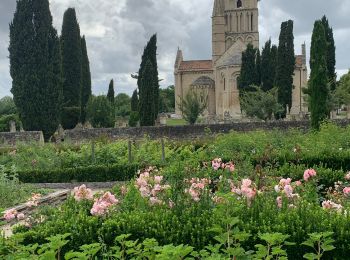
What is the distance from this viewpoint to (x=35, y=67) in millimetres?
30281

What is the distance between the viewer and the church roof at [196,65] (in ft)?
229

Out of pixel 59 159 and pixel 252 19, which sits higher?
pixel 252 19

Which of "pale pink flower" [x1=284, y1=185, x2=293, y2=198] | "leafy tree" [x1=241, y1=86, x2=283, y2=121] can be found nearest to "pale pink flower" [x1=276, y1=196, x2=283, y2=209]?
"pale pink flower" [x1=284, y1=185, x2=293, y2=198]

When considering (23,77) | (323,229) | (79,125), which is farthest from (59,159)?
(79,125)

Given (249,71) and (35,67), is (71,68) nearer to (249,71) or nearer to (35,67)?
(35,67)

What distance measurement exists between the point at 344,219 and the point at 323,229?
0.27 m

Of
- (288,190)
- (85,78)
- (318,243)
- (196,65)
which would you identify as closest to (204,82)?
(196,65)

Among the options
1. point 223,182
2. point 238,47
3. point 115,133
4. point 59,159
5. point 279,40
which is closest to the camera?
point 223,182

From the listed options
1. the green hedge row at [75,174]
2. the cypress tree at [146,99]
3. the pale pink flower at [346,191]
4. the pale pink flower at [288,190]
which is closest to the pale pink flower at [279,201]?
the pale pink flower at [288,190]

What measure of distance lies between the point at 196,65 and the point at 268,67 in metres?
24.8

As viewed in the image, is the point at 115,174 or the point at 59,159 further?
the point at 59,159

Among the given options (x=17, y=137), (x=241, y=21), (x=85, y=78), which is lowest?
(x=17, y=137)

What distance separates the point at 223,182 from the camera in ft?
22.1

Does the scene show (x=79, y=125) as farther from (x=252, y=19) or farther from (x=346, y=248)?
(x=252, y=19)
